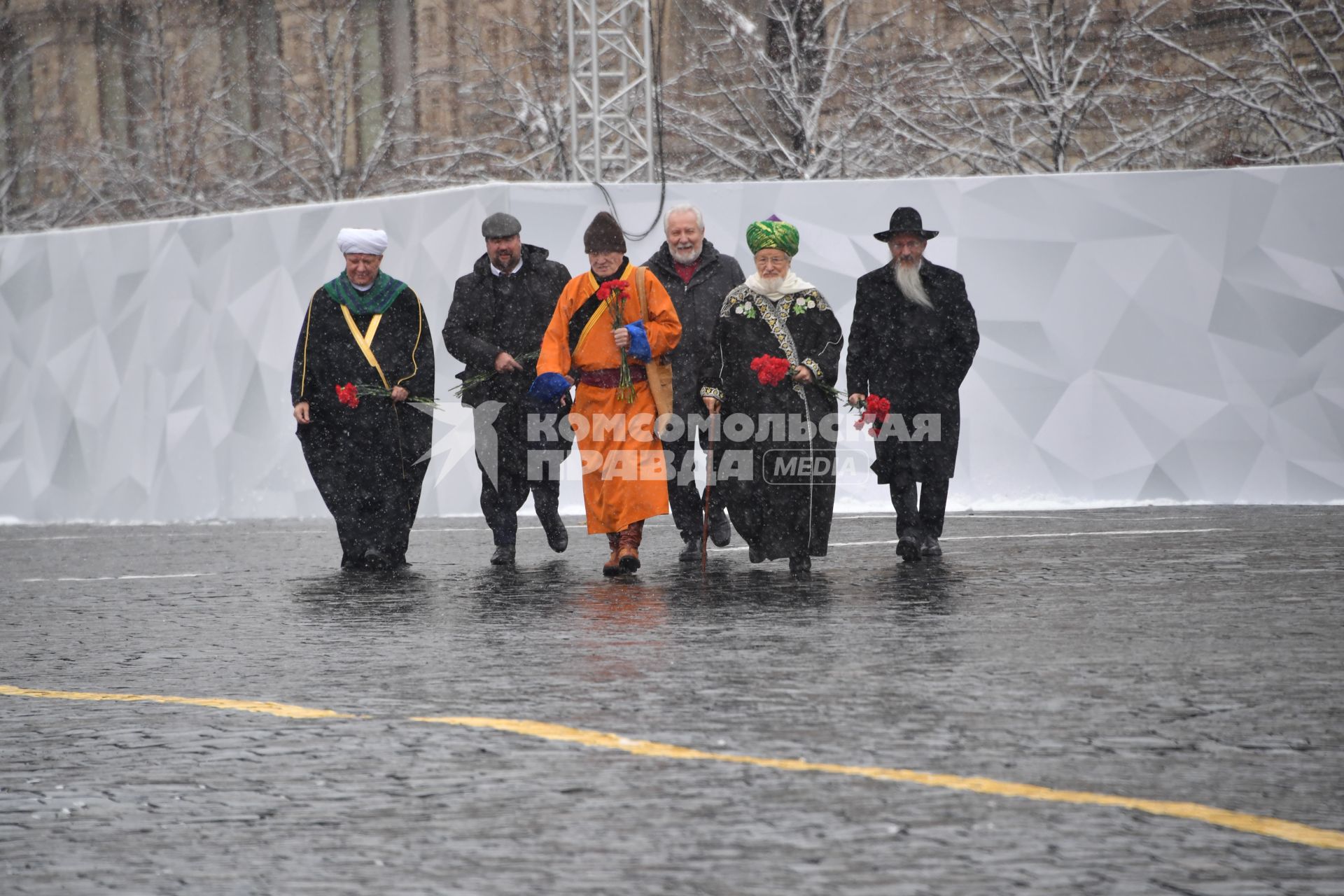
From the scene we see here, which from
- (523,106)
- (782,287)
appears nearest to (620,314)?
(782,287)

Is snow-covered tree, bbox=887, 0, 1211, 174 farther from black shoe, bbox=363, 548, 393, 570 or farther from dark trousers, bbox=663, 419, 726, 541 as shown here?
black shoe, bbox=363, 548, 393, 570

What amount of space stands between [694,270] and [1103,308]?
4.96 m

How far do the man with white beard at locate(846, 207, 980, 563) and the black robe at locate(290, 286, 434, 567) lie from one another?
8.18 feet

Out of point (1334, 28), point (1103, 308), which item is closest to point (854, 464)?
point (1103, 308)

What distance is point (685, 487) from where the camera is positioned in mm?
11711

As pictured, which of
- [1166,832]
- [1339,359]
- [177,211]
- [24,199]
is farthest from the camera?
[24,199]

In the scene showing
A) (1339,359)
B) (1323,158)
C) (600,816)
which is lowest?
(600,816)

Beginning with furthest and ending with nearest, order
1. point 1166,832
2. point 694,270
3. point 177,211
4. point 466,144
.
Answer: point 177,211 → point 466,144 → point 694,270 → point 1166,832

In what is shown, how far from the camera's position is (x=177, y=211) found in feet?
99.2

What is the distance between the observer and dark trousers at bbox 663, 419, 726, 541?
11.7m

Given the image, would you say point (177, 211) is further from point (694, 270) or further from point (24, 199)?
point (694, 270)

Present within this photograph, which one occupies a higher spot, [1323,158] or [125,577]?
[1323,158]

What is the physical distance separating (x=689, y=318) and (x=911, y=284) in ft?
4.02

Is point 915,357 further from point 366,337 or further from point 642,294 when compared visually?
point 366,337
